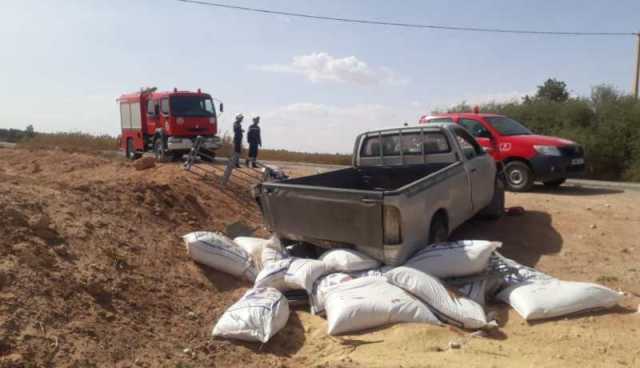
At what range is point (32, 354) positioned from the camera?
3396 mm

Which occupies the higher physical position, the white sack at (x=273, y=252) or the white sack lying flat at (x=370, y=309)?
the white sack at (x=273, y=252)

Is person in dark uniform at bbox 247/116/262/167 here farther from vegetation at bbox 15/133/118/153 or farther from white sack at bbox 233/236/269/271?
vegetation at bbox 15/133/118/153

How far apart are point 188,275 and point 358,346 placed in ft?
7.60

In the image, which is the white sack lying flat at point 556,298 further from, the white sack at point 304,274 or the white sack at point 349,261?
the white sack at point 304,274

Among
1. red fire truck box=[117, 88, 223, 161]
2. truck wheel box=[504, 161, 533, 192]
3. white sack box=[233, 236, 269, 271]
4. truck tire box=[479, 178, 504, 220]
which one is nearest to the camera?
white sack box=[233, 236, 269, 271]

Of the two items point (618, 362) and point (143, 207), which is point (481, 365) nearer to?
point (618, 362)

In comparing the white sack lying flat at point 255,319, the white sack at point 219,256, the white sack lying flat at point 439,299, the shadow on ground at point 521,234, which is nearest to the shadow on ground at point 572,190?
the shadow on ground at point 521,234

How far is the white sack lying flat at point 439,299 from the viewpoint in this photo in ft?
13.7

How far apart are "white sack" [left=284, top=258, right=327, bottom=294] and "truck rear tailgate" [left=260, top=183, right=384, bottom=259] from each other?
0.39 metres

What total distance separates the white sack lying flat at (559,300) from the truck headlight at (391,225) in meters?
1.14

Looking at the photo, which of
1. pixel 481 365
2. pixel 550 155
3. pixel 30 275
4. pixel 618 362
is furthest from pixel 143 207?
pixel 550 155

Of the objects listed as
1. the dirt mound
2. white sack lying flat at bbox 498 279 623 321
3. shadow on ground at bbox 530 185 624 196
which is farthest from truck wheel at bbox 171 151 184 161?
white sack lying flat at bbox 498 279 623 321

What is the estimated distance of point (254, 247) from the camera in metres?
6.09

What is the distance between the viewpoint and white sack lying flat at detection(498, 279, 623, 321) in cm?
424
